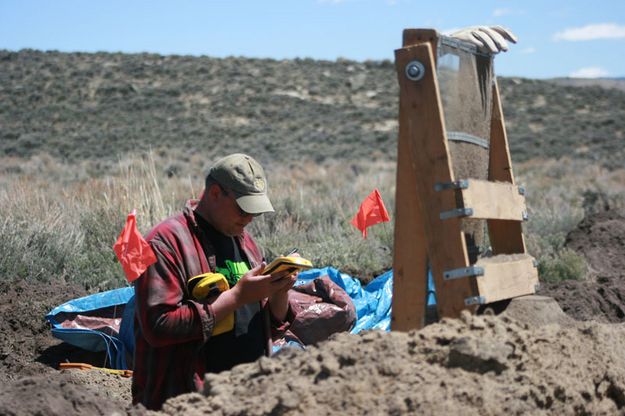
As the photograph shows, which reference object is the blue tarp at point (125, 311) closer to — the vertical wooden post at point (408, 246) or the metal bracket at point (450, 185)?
the vertical wooden post at point (408, 246)

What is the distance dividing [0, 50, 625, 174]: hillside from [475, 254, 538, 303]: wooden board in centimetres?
2715

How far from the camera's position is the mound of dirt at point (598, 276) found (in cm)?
744

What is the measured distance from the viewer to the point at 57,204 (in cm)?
1181

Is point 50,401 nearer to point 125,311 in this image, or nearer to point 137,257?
point 137,257

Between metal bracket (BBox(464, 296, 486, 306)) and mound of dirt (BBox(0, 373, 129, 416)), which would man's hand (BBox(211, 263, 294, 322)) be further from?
metal bracket (BBox(464, 296, 486, 306))

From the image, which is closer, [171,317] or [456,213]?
[456,213]

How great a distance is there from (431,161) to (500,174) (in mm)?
967

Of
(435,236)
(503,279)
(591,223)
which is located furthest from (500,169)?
(591,223)

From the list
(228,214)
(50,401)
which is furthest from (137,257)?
(50,401)

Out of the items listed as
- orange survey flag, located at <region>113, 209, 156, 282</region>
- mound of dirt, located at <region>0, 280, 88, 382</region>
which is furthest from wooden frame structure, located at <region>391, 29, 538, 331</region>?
mound of dirt, located at <region>0, 280, 88, 382</region>

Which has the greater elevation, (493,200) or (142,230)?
(493,200)

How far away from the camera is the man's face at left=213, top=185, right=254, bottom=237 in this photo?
416 cm

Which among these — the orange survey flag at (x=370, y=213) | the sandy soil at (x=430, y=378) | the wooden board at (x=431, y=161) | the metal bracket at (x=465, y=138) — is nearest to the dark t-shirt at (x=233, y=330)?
the sandy soil at (x=430, y=378)

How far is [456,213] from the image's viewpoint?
349 centimetres
